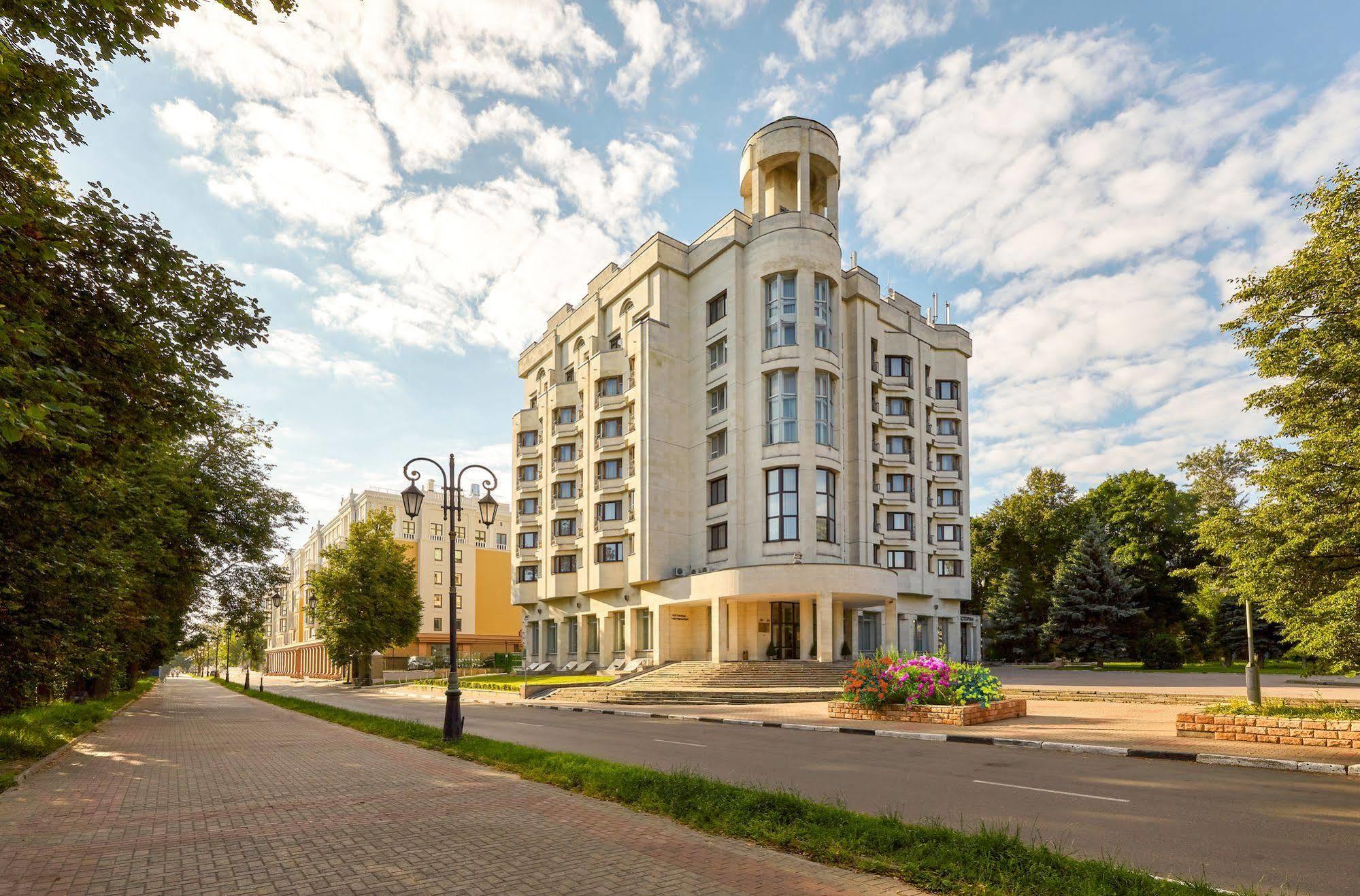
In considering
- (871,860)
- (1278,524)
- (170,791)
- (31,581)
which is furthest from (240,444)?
(1278,524)


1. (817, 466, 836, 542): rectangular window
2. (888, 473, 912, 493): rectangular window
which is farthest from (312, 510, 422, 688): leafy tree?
(888, 473, 912, 493): rectangular window

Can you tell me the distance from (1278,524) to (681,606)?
1288 inches

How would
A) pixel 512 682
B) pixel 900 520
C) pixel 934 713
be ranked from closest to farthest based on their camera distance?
1. pixel 934 713
2. pixel 512 682
3. pixel 900 520

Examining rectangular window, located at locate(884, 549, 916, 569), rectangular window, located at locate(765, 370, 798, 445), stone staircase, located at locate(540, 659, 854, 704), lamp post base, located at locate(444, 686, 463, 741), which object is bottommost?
stone staircase, located at locate(540, 659, 854, 704)


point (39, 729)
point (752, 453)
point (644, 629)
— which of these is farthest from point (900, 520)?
point (39, 729)

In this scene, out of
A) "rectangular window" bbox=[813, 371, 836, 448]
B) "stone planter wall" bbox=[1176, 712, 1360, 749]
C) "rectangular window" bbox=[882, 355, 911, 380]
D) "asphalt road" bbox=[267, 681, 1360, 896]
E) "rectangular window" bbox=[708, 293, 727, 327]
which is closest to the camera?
"asphalt road" bbox=[267, 681, 1360, 896]

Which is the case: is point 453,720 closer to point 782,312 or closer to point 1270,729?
point 1270,729

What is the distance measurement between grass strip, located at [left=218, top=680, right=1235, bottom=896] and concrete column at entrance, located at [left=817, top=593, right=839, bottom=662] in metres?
27.1

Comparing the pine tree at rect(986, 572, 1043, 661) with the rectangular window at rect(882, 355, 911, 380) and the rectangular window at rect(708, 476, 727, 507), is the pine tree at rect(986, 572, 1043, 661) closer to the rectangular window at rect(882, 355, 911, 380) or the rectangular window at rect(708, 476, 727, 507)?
the rectangular window at rect(882, 355, 911, 380)

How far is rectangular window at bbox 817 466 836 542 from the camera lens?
40.1 meters

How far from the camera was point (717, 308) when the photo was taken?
4600 centimetres

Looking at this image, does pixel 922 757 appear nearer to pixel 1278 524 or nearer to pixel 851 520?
pixel 1278 524

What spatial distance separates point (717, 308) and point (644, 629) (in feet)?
66.3

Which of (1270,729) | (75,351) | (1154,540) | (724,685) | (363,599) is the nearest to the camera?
(75,351)
